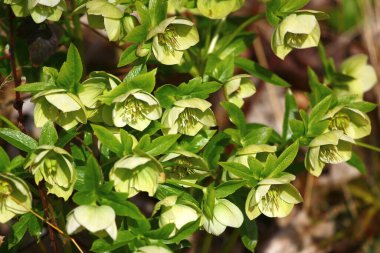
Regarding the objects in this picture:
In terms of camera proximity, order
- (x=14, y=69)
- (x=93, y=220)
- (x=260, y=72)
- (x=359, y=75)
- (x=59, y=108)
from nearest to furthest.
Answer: (x=93, y=220)
(x=59, y=108)
(x=14, y=69)
(x=260, y=72)
(x=359, y=75)

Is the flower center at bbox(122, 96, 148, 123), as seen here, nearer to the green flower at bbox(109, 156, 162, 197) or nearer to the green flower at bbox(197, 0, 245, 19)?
the green flower at bbox(109, 156, 162, 197)

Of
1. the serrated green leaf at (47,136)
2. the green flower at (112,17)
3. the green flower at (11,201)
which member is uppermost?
the green flower at (112,17)

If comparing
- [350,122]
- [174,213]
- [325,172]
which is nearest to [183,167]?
[174,213]

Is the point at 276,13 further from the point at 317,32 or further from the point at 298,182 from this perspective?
the point at 298,182

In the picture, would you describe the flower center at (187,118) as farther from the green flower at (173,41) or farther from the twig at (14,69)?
the twig at (14,69)

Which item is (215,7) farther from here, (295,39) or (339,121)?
(339,121)

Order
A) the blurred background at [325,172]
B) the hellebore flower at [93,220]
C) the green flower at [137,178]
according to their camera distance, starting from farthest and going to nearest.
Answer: the blurred background at [325,172] < the green flower at [137,178] < the hellebore flower at [93,220]

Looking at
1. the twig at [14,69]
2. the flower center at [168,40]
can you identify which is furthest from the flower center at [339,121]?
the twig at [14,69]
